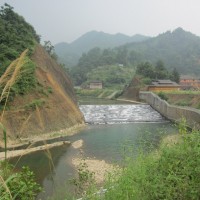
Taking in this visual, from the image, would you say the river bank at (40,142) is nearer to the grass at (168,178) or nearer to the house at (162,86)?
the grass at (168,178)

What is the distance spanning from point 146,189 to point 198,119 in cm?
2345

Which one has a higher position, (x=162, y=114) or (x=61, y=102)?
(x=61, y=102)

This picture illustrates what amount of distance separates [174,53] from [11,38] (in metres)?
92.8

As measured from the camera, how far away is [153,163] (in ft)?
19.5

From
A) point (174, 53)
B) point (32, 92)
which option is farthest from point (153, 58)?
point (32, 92)

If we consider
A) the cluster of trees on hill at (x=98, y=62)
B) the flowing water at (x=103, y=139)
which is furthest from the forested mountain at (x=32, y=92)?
the cluster of trees on hill at (x=98, y=62)

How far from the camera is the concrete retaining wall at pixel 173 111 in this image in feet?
94.1

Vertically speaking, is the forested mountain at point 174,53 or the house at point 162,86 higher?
the forested mountain at point 174,53

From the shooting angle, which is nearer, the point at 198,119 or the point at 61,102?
the point at 198,119

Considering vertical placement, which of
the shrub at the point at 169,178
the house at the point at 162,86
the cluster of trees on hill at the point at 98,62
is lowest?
the house at the point at 162,86

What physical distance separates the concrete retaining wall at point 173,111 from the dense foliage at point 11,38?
555 inches

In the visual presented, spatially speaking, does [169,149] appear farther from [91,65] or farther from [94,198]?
[91,65]

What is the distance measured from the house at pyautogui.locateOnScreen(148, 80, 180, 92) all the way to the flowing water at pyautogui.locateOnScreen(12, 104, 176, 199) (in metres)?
13.5

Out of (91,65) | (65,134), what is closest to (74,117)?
(65,134)
